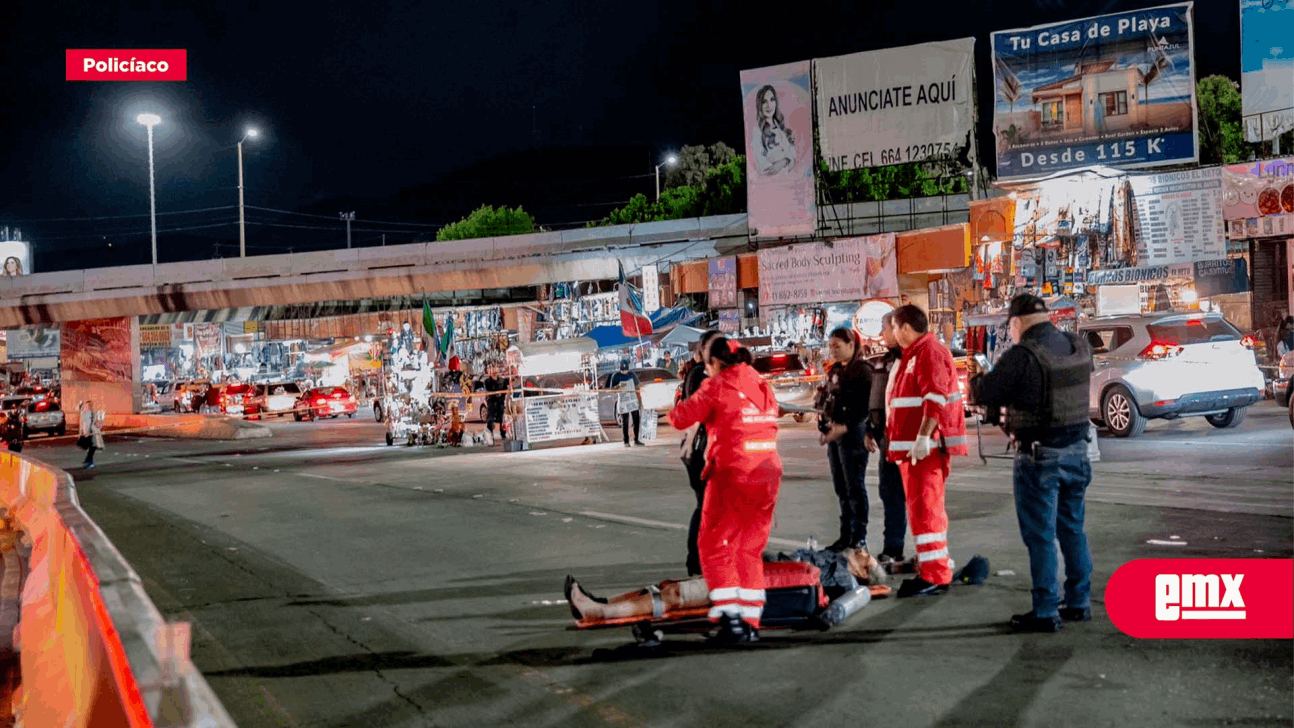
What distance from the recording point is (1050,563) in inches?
248

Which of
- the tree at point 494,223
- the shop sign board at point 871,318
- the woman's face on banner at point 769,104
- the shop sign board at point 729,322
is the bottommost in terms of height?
the shop sign board at point 871,318

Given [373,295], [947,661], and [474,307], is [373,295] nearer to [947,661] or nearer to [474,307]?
[474,307]

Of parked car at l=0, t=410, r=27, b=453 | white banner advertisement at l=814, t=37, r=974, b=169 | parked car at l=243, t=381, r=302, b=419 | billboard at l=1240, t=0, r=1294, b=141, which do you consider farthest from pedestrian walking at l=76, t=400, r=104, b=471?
billboard at l=1240, t=0, r=1294, b=141

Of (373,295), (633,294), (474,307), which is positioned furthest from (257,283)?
(633,294)

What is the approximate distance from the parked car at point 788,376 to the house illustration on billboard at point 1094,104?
6.98m

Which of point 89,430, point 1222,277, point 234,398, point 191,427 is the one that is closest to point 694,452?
point 89,430

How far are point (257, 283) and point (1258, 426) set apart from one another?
3591 centimetres

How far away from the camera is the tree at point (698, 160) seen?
82.3 m

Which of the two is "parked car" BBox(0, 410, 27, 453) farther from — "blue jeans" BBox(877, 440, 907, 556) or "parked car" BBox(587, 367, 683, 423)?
"blue jeans" BBox(877, 440, 907, 556)

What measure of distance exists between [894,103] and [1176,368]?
1158cm

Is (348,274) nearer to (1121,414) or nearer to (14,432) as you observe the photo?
(14,432)

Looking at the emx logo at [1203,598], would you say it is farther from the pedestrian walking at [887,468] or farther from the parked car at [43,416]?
the parked car at [43,416]

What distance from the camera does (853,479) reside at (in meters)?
8.48

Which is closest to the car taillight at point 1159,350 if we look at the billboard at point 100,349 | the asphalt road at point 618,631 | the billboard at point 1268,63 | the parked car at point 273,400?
the asphalt road at point 618,631
